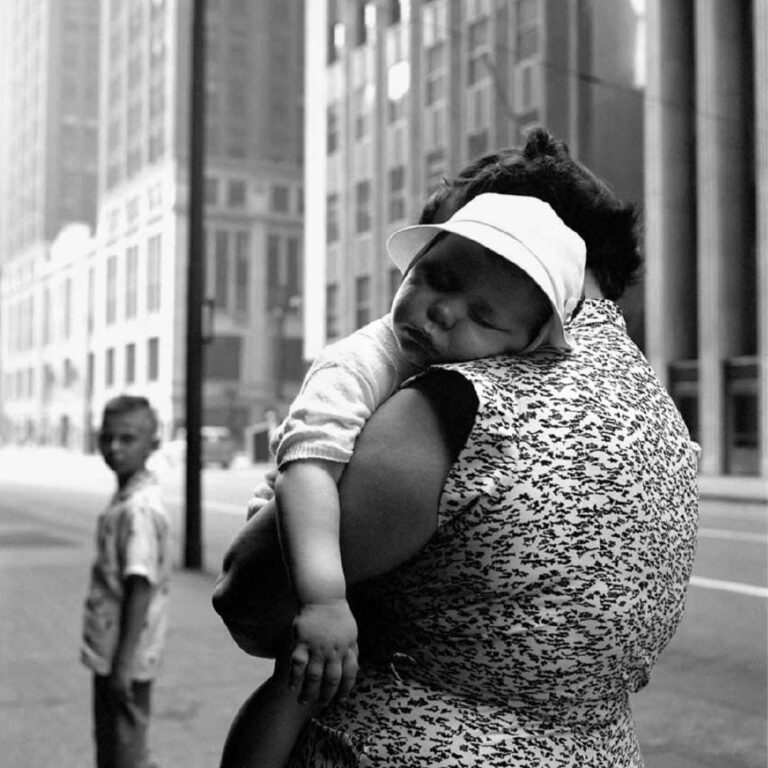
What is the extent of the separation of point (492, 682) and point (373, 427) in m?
0.34

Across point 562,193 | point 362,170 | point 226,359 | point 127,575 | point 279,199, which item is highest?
point 279,199

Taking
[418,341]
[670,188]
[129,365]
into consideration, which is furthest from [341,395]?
[129,365]

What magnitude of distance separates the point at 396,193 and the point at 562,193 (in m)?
38.7

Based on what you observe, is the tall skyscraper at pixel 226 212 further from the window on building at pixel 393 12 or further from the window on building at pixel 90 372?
the window on building at pixel 393 12

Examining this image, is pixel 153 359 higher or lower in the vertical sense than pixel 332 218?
lower

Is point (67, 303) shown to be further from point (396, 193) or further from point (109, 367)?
point (396, 193)

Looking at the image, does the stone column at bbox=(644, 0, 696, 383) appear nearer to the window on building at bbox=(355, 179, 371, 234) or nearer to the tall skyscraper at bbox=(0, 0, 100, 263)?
the window on building at bbox=(355, 179, 371, 234)

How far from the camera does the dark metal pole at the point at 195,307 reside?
40.5 feet

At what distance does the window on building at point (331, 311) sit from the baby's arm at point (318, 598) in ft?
137

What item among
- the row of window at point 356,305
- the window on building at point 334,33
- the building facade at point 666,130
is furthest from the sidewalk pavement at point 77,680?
the window on building at point 334,33

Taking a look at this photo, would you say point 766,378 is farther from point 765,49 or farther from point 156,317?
point 156,317

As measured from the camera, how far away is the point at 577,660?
1465mm

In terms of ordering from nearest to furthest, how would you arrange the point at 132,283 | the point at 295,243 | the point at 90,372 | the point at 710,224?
1. the point at 710,224
2. the point at 132,283
3. the point at 295,243
4. the point at 90,372

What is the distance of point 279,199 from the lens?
70.4m
